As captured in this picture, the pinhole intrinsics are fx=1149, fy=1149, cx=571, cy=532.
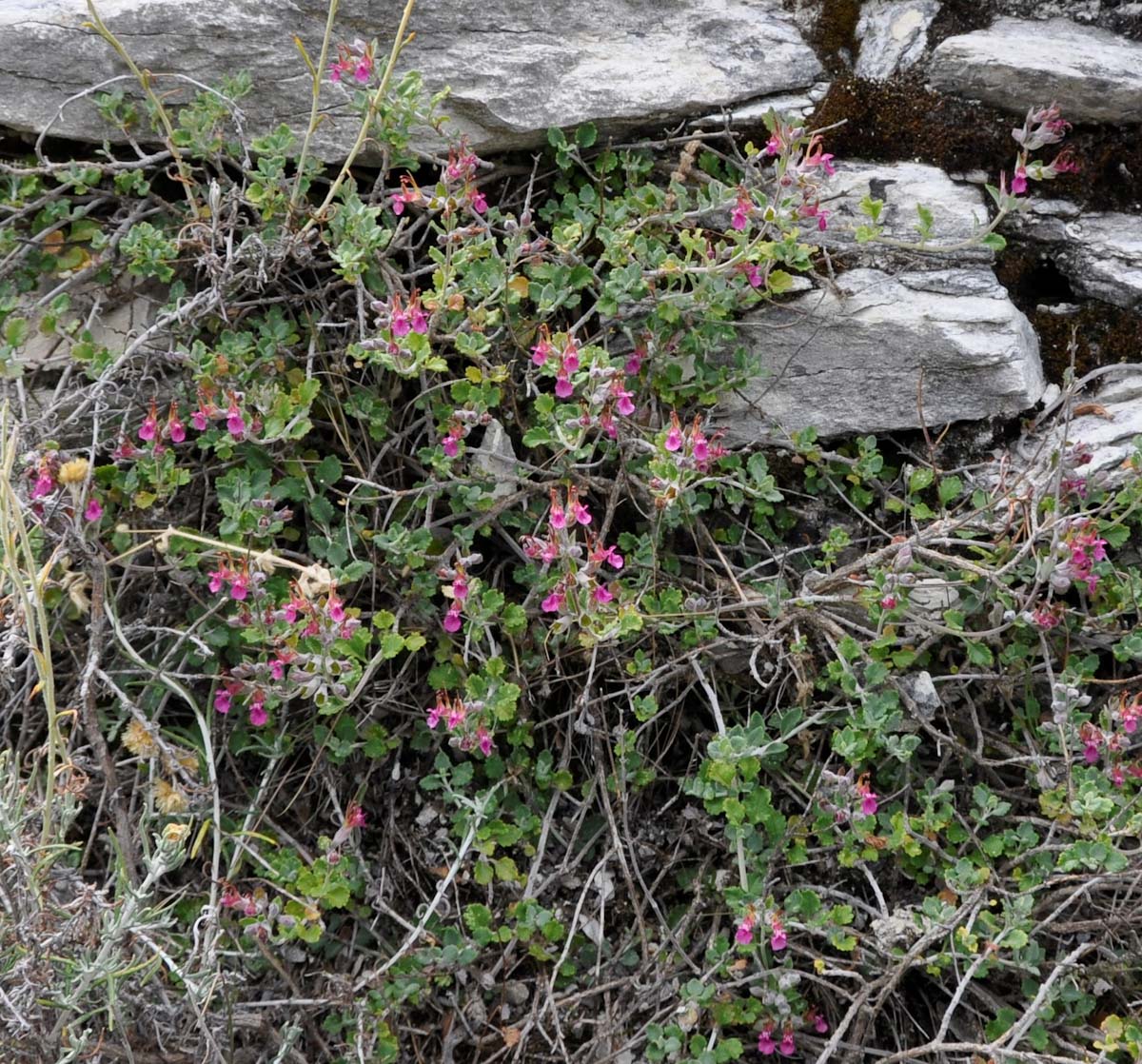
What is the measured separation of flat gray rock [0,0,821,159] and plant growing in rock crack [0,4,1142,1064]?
0.10 metres

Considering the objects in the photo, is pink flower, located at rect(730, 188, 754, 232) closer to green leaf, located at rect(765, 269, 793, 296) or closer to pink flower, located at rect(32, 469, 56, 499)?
green leaf, located at rect(765, 269, 793, 296)

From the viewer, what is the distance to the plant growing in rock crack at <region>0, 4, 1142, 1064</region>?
7.20ft

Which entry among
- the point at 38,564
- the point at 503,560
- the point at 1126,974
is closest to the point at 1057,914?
the point at 1126,974

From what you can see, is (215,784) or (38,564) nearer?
(215,784)

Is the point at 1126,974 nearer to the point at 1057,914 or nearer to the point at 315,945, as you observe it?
the point at 1057,914

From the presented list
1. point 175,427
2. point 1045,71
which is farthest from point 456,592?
point 1045,71

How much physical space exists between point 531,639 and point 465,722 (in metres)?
0.28

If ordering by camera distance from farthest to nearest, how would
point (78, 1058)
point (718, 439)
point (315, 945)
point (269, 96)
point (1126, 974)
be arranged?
point (269, 96) < point (718, 439) < point (315, 945) < point (1126, 974) < point (78, 1058)

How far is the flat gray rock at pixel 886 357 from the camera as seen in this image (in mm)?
2570

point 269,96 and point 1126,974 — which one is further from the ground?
point 269,96

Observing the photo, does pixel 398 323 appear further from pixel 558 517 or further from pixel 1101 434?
pixel 1101 434

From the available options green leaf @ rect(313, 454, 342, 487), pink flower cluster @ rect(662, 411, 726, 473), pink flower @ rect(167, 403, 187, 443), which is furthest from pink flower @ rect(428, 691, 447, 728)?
pink flower @ rect(167, 403, 187, 443)

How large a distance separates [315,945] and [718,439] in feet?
4.45

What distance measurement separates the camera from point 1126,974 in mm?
2188
